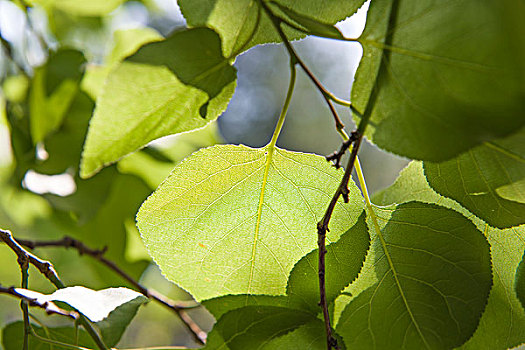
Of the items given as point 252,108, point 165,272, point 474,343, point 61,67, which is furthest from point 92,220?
point 252,108

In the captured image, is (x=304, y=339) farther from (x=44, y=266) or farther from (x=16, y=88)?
(x=16, y=88)

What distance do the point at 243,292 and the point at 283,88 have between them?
3827mm

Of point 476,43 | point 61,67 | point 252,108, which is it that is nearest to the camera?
point 476,43

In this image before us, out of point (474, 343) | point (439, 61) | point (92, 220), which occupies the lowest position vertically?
point (92, 220)

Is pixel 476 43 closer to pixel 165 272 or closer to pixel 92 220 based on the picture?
pixel 165 272

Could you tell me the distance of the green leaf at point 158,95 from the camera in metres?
0.23

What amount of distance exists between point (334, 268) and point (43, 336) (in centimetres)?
17

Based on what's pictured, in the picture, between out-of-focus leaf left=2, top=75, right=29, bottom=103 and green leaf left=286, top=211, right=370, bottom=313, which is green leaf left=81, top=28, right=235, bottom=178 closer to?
green leaf left=286, top=211, right=370, bottom=313

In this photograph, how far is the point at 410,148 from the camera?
0.19 metres

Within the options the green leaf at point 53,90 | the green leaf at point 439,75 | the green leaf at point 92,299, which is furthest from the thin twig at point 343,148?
the green leaf at point 53,90

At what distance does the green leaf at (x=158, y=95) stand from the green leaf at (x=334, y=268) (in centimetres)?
9

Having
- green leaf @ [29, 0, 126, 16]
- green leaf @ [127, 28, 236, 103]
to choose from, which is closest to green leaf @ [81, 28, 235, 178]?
green leaf @ [127, 28, 236, 103]

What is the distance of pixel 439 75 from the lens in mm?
181

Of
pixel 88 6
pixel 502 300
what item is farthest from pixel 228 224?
pixel 88 6
